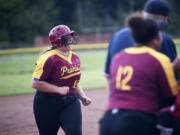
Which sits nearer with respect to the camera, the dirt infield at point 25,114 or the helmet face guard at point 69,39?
the helmet face guard at point 69,39

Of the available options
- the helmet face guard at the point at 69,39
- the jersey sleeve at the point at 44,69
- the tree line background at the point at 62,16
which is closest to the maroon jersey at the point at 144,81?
the jersey sleeve at the point at 44,69

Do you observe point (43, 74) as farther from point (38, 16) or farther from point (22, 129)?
point (38, 16)

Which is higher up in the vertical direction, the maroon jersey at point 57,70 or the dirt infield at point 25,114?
the maroon jersey at point 57,70

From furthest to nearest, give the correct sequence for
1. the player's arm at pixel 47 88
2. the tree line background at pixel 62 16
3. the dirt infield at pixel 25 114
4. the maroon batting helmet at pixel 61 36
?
the tree line background at pixel 62 16, the dirt infield at pixel 25 114, the maroon batting helmet at pixel 61 36, the player's arm at pixel 47 88

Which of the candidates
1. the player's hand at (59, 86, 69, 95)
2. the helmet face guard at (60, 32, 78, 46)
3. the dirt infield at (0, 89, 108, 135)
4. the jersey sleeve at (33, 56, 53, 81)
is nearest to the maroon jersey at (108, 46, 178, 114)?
the player's hand at (59, 86, 69, 95)

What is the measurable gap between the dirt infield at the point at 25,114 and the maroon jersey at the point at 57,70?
224 cm

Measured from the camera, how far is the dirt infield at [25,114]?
7229mm

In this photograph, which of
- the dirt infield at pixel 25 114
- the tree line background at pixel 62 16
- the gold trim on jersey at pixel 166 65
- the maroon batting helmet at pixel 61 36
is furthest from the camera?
the tree line background at pixel 62 16

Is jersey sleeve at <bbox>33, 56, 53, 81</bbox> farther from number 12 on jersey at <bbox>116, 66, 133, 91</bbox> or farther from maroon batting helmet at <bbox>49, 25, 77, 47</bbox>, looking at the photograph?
number 12 on jersey at <bbox>116, 66, 133, 91</bbox>

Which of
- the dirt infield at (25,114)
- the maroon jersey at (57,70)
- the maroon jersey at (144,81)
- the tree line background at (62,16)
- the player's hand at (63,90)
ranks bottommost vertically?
the tree line background at (62,16)

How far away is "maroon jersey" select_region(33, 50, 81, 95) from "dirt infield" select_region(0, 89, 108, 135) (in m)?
2.24

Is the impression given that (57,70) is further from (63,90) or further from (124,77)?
(124,77)

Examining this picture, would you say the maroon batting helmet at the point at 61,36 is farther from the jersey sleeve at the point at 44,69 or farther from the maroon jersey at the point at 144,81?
the maroon jersey at the point at 144,81

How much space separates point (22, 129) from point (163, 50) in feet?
15.6
